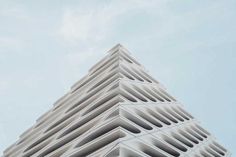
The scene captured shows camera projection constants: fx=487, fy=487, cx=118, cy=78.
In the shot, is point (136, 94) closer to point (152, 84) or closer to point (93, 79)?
point (152, 84)

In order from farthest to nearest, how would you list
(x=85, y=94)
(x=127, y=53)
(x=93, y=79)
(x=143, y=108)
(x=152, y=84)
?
(x=127, y=53), (x=93, y=79), (x=152, y=84), (x=85, y=94), (x=143, y=108)

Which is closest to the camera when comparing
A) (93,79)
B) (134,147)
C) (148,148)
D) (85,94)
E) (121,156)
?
(121,156)

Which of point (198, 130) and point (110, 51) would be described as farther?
point (110, 51)

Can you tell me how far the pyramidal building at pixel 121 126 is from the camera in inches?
925

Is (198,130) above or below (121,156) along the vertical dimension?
above

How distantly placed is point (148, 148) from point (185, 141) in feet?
29.3

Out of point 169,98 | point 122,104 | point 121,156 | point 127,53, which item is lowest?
point 121,156

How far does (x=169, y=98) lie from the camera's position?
136ft

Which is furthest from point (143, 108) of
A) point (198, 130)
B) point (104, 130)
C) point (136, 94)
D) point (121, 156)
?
point (198, 130)

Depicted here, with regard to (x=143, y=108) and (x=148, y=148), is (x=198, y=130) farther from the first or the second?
(x=148, y=148)

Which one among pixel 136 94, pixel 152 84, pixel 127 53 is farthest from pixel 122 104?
pixel 127 53

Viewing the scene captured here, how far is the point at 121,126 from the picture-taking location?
24688 millimetres

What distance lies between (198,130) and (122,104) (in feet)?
52.6

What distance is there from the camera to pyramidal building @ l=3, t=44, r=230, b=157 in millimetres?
23500
